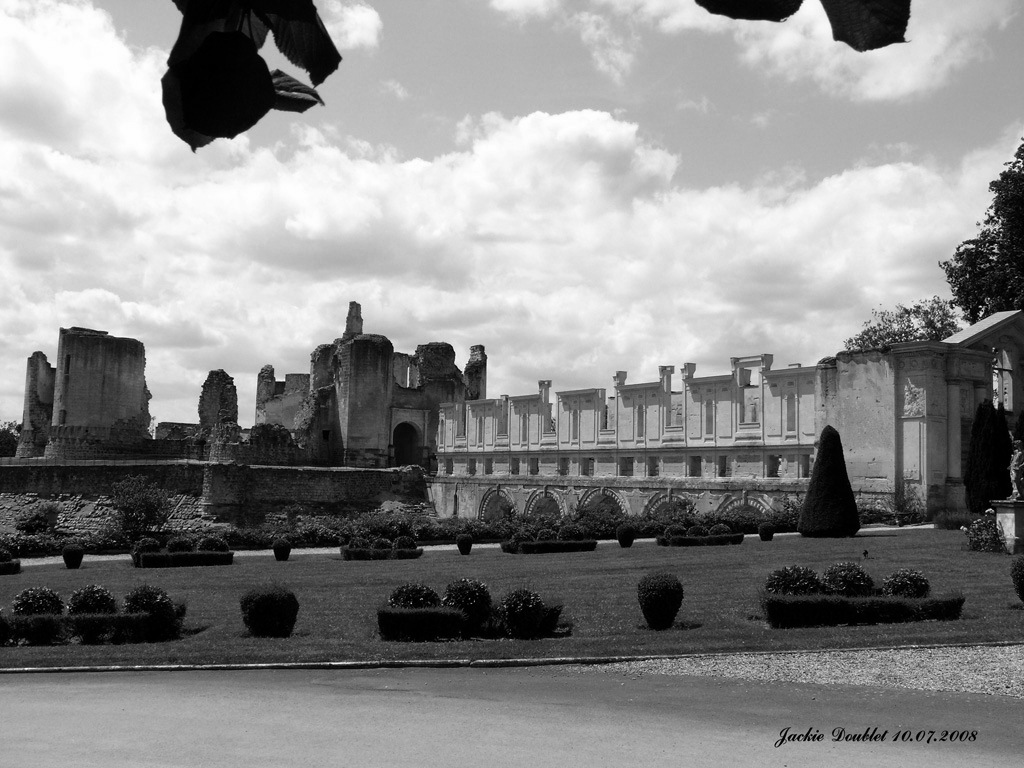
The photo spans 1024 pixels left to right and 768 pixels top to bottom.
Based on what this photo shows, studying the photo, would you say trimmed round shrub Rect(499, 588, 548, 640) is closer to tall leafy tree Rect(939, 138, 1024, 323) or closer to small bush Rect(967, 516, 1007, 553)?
small bush Rect(967, 516, 1007, 553)

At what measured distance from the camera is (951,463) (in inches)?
1212

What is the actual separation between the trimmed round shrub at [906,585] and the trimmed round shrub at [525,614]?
16.9ft

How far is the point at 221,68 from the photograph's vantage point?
1031 millimetres

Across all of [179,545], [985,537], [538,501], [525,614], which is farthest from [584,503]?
[525,614]

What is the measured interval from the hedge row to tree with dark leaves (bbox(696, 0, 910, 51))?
541 inches

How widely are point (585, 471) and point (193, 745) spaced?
114 ft

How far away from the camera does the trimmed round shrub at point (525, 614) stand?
13.8m

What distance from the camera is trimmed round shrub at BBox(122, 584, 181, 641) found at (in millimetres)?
14492

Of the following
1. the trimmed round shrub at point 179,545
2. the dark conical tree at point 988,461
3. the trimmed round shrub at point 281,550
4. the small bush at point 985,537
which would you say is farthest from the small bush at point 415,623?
the dark conical tree at point 988,461

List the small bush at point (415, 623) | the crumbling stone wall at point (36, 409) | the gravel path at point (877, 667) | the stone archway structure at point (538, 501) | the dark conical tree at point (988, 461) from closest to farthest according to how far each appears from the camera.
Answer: the gravel path at point (877, 667) < the small bush at point (415, 623) < the dark conical tree at point (988, 461) < the stone archway structure at point (538, 501) < the crumbling stone wall at point (36, 409)

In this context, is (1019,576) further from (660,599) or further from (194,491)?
(194,491)

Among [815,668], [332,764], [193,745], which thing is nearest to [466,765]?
[332,764]

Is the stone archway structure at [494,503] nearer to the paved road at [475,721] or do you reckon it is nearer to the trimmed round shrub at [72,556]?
the trimmed round shrub at [72,556]

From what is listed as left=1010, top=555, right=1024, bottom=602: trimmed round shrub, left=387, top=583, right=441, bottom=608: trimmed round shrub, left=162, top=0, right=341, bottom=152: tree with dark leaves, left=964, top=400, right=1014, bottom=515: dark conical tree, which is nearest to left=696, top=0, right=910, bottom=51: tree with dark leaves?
Answer: left=162, top=0, right=341, bottom=152: tree with dark leaves
